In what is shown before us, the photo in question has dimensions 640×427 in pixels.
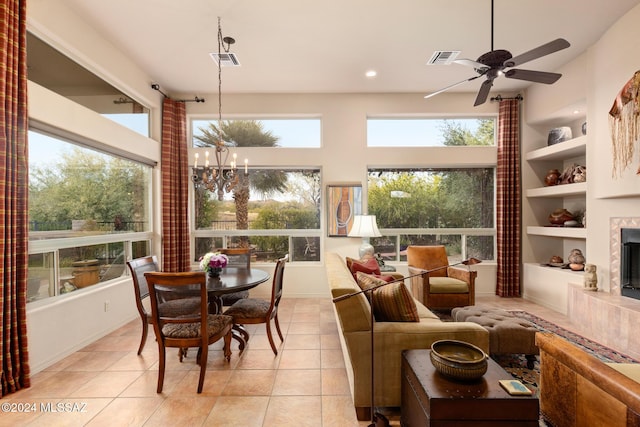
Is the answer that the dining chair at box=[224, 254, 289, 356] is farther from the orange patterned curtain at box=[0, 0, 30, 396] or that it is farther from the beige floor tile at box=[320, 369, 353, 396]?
the orange patterned curtain at box=[0, 0, 30, 396]

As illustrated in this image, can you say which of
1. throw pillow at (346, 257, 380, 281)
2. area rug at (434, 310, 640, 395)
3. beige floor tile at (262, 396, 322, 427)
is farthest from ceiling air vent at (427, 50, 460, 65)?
beige floor tile at (262, 396, 322, 427)

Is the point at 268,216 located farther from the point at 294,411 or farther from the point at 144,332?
the point at 294,411

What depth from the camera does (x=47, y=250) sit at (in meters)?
2.80

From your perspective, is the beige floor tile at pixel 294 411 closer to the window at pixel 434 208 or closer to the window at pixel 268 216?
the window at pixel 268 216

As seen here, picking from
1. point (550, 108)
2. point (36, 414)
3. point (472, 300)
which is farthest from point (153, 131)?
point (550, 108)

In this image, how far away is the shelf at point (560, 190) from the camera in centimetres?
393

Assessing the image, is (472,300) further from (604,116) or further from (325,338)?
(604,116)

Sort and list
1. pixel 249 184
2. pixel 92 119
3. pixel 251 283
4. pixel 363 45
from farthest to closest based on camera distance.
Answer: pixel 249 184 → pixel 363 45 → pixel 92 119 → pixel 251 283

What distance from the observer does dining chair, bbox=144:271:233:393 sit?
2141mm

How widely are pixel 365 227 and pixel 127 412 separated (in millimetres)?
Result: 3248

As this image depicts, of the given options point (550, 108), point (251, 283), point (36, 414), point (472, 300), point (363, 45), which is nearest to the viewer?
point (36, 414)

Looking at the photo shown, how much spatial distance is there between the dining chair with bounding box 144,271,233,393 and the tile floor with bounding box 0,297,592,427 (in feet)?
0.68

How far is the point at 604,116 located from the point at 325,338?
4046 mm

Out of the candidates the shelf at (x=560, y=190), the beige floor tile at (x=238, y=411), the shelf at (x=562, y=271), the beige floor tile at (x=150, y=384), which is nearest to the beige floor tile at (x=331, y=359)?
the beige floor tile at (x=238, y=411)
